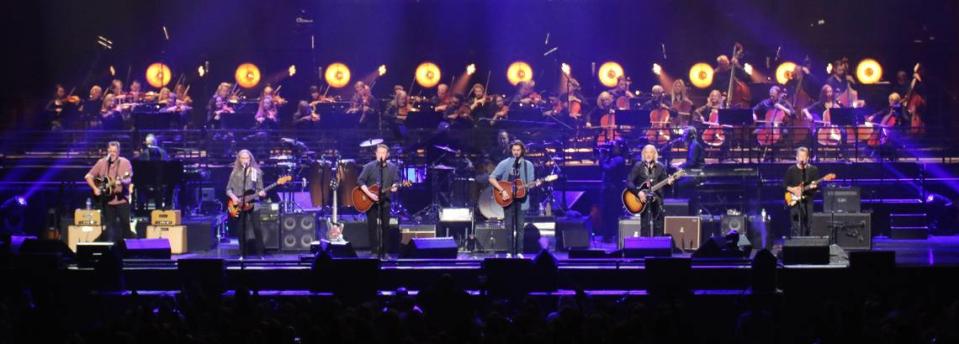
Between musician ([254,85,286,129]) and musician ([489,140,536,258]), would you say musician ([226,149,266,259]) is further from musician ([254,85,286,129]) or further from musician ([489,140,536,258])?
musician ([254,85,286,129])

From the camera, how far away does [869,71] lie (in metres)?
31.1

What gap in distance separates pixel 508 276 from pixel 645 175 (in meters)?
5.15

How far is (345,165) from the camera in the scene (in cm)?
2164

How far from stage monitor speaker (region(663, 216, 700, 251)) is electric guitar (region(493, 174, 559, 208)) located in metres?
2.28

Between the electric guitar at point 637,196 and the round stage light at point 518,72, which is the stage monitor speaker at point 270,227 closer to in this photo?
the electric guitar at point 637,196

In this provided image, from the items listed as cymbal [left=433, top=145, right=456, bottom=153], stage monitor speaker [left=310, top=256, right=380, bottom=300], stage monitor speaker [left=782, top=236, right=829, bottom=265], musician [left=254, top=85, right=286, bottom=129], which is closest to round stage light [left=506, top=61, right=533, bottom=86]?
musician [left=254, top=85, right=286, bottom=129]

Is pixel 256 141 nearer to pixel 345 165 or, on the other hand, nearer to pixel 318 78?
pixel 345 165

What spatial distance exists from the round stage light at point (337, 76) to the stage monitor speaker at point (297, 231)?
12950 millimetres

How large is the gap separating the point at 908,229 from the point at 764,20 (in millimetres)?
11610

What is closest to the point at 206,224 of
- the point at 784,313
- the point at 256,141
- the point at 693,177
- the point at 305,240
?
the point at 305,240

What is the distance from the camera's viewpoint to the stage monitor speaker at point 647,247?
16641 millimetres

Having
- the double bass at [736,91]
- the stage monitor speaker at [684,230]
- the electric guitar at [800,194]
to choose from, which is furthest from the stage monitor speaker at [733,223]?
the double bass at [736,91]

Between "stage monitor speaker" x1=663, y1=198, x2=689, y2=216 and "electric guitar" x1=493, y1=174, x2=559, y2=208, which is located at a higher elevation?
"electric guitar" x1=493, y1=174, x2=559, y2=208

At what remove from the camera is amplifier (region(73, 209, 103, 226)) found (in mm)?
20197
